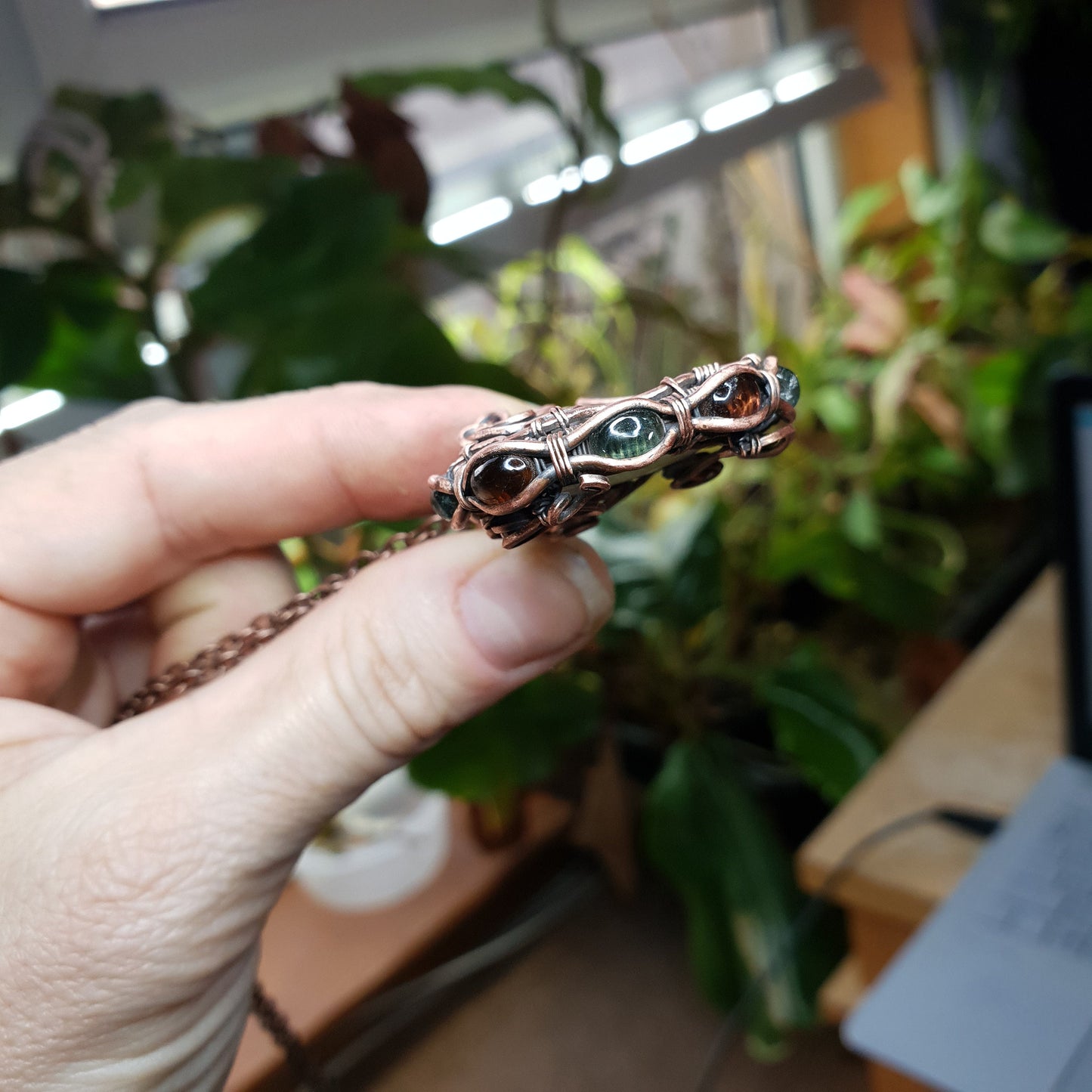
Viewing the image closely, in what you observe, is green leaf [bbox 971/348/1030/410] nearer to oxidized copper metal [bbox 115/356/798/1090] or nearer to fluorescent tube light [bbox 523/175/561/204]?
fluorescent tube light [bbox 523/175/561/204]

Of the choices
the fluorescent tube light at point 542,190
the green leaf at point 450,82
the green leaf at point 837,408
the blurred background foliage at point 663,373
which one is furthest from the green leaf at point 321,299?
the green leaf at point 837,408

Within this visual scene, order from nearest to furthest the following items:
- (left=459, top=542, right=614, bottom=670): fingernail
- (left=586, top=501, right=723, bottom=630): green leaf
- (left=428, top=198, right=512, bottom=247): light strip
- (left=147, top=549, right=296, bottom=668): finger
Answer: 1. (left=459, top=542, right=614, bottom=670): fingernail
2. (left=147, top=549, right=296, bottom=668): finger
3. (left=586, top=501, right=723, bottom=630): green leaf
4. (left=428, top=198, right=512, bottom=247): light strip

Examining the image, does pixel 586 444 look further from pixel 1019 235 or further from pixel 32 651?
pixel 1019 235

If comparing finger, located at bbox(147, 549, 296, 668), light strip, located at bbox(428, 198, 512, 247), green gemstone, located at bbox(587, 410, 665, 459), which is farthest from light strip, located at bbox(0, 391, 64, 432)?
green gemstone, located at bbox(587, 410, 665, 459)

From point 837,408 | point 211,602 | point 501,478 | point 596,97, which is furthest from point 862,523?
point 501,478

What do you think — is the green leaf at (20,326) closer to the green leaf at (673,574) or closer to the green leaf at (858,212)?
the green leaf at (673,574)

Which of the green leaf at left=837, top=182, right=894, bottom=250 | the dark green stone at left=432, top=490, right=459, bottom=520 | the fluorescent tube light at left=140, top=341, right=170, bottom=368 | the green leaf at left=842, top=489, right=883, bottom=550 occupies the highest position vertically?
the dark green stone at left=432, top=490, right=459, bottom=520
